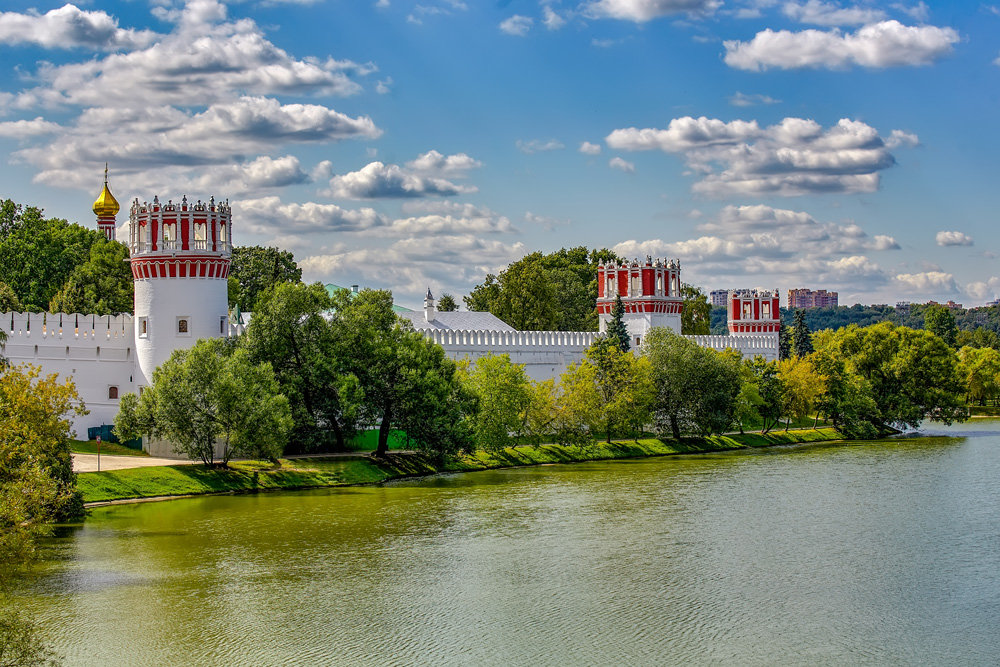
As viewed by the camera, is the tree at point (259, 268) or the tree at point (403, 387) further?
the tree at point (259, 268)

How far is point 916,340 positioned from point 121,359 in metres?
35.1

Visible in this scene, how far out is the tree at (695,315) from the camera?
2621 inches

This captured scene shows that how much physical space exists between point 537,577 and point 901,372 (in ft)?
115

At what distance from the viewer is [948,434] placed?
51.1 metres

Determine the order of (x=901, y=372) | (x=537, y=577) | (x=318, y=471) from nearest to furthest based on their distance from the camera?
(x=537, y=577), (x=318, y=471), (x=901, y=372)

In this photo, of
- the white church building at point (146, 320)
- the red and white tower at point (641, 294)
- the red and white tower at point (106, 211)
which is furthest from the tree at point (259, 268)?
the white church building at point (146, 320)

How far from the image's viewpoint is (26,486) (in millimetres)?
16844

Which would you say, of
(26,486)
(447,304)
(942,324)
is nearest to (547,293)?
(447,304)

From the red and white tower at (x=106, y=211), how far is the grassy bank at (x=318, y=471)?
2944 centimetres

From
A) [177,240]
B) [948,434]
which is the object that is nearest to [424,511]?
[177,240]

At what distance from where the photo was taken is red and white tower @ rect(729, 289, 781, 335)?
189ft

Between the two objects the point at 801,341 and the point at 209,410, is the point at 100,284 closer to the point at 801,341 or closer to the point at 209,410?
the point at 209,410

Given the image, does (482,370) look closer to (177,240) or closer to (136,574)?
(177,240)

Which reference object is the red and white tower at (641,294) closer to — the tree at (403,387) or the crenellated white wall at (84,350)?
the tree at (403,387)
